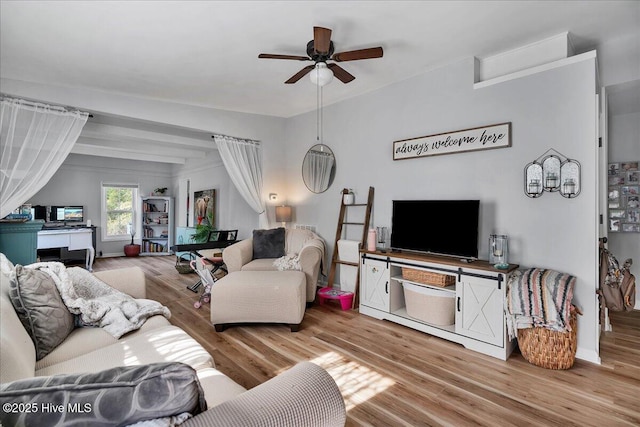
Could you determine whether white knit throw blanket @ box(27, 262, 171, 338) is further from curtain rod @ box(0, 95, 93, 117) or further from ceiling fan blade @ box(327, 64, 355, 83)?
ceiling fan blade @ box(327, 64, 355, 83)

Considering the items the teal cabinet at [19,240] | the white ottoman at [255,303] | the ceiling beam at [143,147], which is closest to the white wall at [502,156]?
the white ottoman at [255,303]

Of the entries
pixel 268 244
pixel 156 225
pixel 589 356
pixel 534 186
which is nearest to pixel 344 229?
pixel 268 244

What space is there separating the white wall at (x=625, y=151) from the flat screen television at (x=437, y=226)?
2478 mm

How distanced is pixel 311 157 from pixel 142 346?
350 cm

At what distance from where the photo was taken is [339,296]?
3768mm

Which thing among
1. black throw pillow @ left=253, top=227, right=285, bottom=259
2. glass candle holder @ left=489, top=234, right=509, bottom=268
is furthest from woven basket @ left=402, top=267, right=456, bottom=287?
black throw pillow @ left=253, top=227, right=285, bottom=259

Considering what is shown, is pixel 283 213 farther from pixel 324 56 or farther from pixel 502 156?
pixel 502 156

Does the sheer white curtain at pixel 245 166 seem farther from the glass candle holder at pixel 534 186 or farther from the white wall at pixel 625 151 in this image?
the white wall at pixel 625 151

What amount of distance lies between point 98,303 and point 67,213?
665 centimetres

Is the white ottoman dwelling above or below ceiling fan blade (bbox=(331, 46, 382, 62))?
below

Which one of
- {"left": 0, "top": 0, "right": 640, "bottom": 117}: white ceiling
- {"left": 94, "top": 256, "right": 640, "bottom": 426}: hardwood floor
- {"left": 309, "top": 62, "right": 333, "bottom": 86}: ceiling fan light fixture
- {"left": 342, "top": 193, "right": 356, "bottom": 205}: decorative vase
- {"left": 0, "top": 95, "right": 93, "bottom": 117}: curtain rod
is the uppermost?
{"left": 0, "top": 0, "right": 640, "bottom": 117}: white ceiling

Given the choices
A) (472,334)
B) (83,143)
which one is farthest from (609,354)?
(83,143)

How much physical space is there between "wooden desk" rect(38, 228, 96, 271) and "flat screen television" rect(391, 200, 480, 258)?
6005 millimetres

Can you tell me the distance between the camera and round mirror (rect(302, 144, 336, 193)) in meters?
4.50
